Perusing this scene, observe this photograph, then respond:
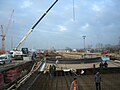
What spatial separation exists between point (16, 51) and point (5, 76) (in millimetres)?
56938

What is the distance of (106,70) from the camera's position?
957 inches

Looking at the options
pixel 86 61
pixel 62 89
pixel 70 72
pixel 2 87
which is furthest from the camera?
pixel 86 61

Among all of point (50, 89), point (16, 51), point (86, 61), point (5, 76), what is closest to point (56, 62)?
point (86, 61)

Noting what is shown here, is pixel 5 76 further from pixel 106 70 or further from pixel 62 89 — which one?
pixel 106 70

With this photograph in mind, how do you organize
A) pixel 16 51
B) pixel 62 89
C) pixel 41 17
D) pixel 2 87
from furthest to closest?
pixel 16 51 → pixel 41 17 → pixel 62 89 → pixel 2 87

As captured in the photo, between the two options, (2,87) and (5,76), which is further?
(5,76)

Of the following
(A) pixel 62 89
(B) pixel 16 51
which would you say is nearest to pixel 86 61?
(A) pixel 62 89

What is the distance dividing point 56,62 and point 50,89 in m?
20.5

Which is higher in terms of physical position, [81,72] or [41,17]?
[41,17]

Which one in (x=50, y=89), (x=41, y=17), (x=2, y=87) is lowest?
(x=50, y=89)

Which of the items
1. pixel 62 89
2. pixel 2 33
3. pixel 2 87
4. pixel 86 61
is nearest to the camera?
pixel 2 87

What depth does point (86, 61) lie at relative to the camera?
38219 mm

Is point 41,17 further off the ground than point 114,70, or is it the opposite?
point 41,17

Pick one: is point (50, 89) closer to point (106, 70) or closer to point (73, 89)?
point (73, 89)
